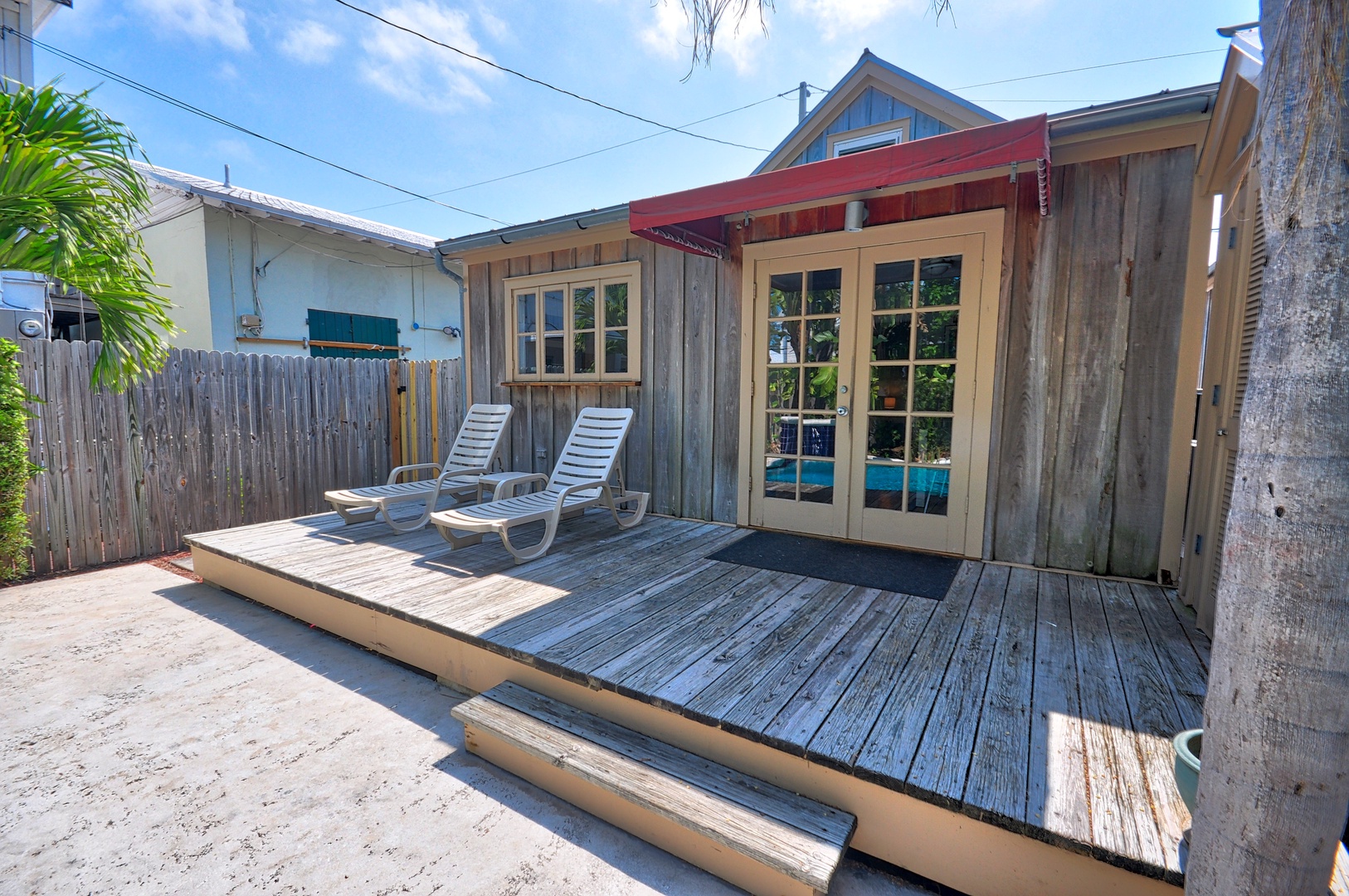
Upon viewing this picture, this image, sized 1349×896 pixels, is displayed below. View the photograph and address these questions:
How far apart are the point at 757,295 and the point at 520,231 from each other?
6.79 ft

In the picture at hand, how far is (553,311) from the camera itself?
5070mm

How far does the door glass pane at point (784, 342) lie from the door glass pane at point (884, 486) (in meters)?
0.90

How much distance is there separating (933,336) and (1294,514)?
278 centimetres

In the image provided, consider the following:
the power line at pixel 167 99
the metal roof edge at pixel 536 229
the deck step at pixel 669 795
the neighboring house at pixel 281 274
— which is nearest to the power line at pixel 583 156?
the neighboring house at pixel 281 274

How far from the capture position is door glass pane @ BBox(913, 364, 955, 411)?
344 centimetres

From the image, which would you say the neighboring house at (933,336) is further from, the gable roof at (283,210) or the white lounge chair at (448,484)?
the gable roof at (283,210)

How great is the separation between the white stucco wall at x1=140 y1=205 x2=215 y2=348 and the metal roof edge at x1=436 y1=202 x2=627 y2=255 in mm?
4768

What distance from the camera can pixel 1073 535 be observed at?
3213mm

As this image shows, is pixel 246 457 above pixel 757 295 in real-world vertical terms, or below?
below

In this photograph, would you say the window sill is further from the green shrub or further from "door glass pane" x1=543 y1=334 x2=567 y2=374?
the green shrub

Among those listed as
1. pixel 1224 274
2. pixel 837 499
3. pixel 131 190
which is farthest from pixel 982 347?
pixel 131 190

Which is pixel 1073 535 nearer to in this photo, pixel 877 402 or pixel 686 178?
pixel 877 402

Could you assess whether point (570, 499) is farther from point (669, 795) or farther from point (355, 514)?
point (669, 795)

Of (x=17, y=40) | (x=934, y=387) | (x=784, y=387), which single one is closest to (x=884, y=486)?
(x=934, y=387)
